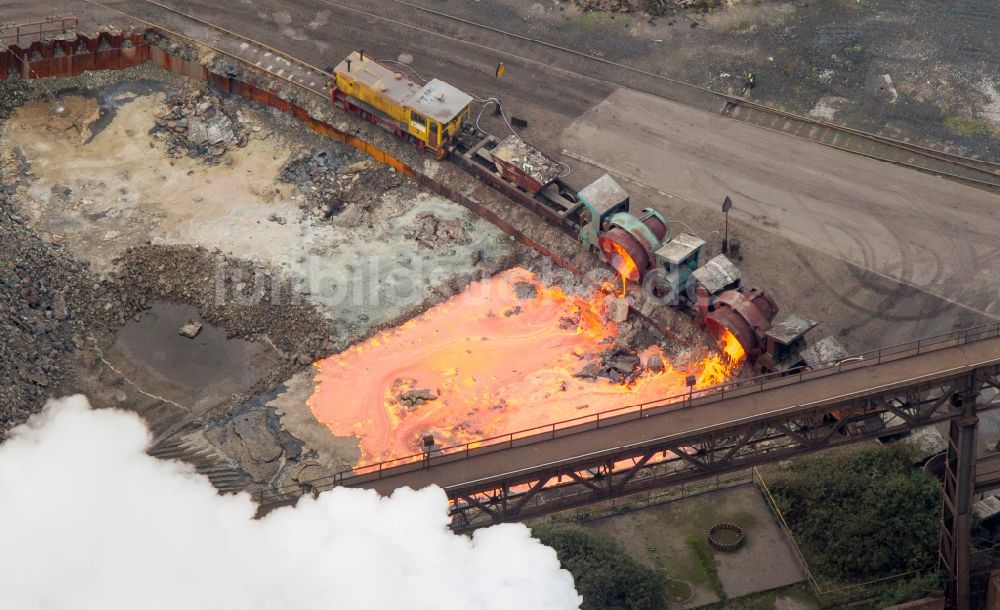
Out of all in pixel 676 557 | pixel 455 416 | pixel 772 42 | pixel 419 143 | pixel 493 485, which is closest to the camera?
pixel 493 485

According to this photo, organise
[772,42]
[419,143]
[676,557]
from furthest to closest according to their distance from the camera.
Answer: [772,42]
[419,143]
[676,557]

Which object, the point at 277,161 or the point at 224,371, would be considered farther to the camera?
the point at 277,161

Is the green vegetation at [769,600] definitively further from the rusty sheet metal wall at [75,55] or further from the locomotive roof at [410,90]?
the rusty sheet metal wall at [75,55]

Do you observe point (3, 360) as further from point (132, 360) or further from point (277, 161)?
point (277, 161)

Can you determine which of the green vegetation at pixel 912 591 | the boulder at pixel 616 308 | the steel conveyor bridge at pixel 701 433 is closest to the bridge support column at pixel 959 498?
the steel conveyor bridge at pixel 701 433

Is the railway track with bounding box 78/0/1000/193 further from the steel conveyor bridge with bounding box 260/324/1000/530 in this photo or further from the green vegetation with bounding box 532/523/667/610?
the green vegetation with bounding box 532/523/667/610

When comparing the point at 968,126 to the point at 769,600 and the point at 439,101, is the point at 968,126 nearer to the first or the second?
the point at 439,101

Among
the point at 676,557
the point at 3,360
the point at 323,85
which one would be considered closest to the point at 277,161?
the point at 323,85
